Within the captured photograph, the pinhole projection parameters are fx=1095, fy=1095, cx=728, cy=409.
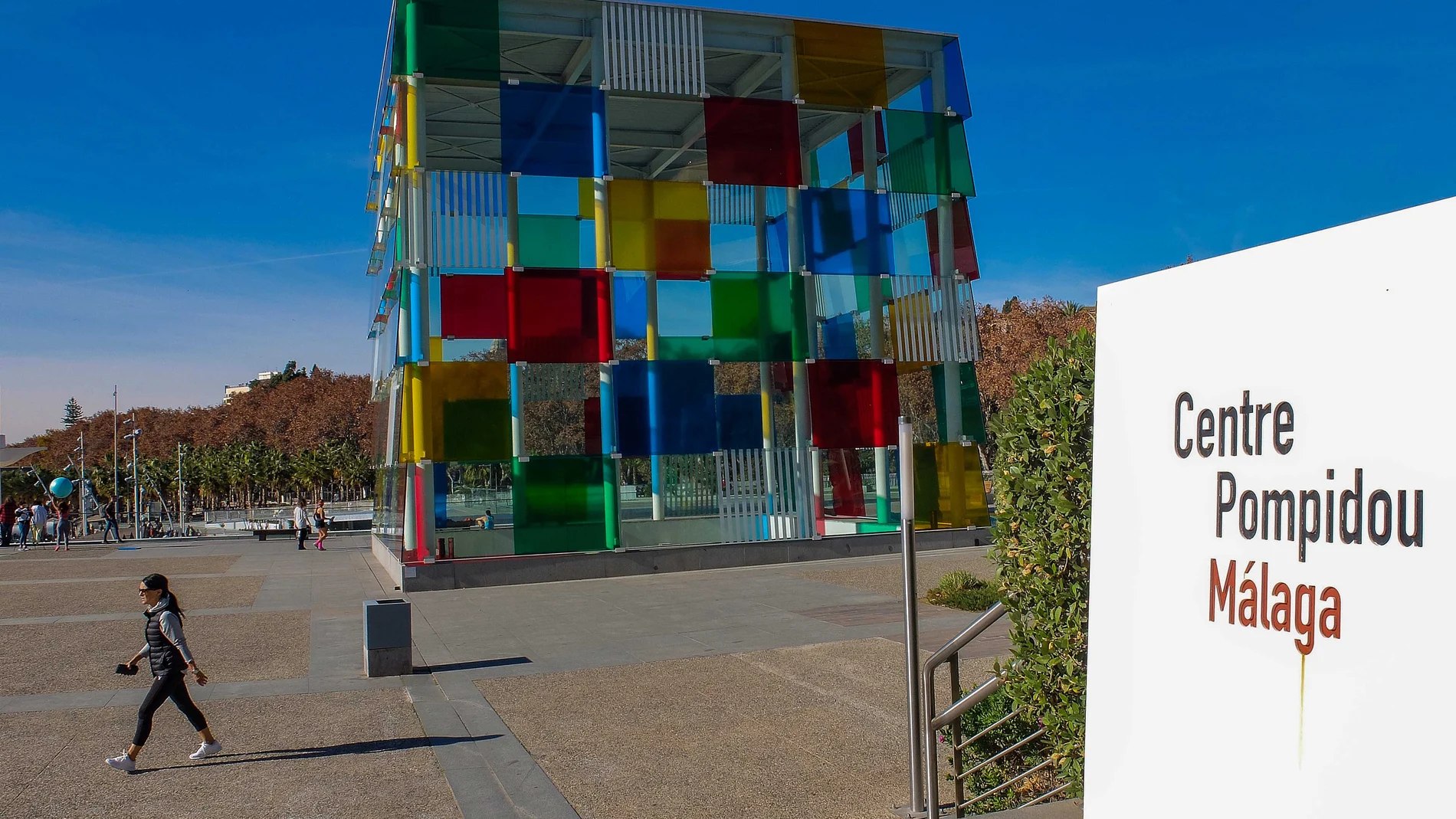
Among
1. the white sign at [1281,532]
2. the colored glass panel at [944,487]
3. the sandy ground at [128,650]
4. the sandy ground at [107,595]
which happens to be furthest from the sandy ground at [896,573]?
the white sign at [1281,532]

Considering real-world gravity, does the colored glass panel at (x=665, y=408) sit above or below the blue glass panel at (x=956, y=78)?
below

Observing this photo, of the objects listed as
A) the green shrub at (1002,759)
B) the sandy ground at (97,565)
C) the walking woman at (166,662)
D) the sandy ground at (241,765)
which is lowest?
the sandy ground at (97,565)

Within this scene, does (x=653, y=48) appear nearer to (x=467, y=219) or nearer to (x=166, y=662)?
(x=467, y=219)

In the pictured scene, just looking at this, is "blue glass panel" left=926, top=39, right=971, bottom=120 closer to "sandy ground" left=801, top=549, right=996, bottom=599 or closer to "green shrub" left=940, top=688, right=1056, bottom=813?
"sandy ground" left=801, top=549, right=996, bottom=599

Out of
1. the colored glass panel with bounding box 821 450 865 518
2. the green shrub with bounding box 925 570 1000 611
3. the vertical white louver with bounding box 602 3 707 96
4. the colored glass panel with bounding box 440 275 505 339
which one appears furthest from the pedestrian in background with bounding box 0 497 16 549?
the green shrub with bounding box 925 570 1000 611

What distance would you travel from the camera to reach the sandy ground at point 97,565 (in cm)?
2422

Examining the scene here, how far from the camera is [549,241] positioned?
21453mm

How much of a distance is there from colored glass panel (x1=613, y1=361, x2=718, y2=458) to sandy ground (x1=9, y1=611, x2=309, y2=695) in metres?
7.33

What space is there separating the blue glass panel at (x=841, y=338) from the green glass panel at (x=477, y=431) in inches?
284

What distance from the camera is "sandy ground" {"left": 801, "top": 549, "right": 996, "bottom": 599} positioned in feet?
57.6

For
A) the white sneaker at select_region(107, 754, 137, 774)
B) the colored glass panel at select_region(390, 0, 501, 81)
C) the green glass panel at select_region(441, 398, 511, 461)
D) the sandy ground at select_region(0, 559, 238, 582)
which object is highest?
the colored glass panel at select_region(390, 0, 501, 81)

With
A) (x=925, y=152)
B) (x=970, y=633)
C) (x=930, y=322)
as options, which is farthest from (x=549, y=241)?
(x=970, y=633)

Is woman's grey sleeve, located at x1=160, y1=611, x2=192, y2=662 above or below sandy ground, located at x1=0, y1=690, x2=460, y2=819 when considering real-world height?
above

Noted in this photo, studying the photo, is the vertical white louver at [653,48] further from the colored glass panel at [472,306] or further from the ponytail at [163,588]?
the ponytail at [163,588]
